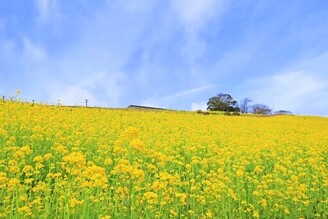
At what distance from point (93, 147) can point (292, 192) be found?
5.52m

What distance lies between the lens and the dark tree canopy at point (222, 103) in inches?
2549

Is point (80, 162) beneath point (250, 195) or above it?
above

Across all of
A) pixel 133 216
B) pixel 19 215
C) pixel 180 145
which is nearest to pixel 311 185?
pixel 180 145

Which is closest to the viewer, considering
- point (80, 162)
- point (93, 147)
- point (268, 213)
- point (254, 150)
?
point (80, 162)

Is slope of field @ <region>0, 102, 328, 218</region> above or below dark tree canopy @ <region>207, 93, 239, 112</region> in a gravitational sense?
below

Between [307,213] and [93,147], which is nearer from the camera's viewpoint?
[307,213]

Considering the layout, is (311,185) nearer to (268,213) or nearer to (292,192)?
(292,192)

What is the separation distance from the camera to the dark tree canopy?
64.8m

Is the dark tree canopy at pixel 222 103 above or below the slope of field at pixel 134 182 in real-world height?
above

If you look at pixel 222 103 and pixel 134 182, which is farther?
pixel 222 103

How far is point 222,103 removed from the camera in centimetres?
6588

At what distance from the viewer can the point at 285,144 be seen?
17359mm

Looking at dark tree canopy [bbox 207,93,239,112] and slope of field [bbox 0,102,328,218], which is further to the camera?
dark tree canopy [bbox 207,93,239,112]

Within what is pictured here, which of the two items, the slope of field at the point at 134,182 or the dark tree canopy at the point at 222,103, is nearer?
the slope of field at the point at 134,182
